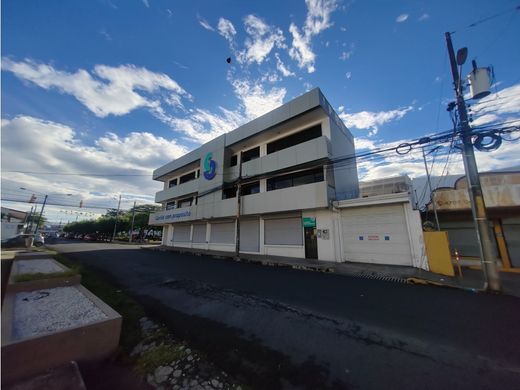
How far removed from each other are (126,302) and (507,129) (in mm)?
13341

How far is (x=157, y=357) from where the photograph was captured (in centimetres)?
335

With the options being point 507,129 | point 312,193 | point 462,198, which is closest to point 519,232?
point 462,198

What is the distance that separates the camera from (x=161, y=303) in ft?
19.2

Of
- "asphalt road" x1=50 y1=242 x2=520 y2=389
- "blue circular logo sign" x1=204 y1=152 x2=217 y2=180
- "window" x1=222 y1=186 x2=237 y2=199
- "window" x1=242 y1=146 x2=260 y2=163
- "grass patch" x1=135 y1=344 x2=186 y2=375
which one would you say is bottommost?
"grass patch" x1=135 y1=344 x2=186 y2=375

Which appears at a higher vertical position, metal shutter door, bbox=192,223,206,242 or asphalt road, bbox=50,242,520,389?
metal shutter door, bbox=192,223,206,242

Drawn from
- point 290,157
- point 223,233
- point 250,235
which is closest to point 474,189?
point 290,157

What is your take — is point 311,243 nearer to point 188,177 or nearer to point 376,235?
point 376,235

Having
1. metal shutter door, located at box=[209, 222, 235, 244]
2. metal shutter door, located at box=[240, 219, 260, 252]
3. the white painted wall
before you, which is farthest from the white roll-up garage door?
metal shutter door, located at box=[209, 222, 235, 244]

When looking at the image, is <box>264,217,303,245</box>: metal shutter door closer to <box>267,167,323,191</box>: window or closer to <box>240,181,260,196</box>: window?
<box>267,167,323,191</box>: window

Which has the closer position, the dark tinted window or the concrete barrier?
the concrete barrier

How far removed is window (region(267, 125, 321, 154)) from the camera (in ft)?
51.7

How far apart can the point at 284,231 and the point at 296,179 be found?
13.3 feet

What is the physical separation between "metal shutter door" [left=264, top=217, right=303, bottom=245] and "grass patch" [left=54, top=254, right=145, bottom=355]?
1055cm

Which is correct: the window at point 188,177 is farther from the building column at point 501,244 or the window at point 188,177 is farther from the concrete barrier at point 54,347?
the building column at point 501,244
